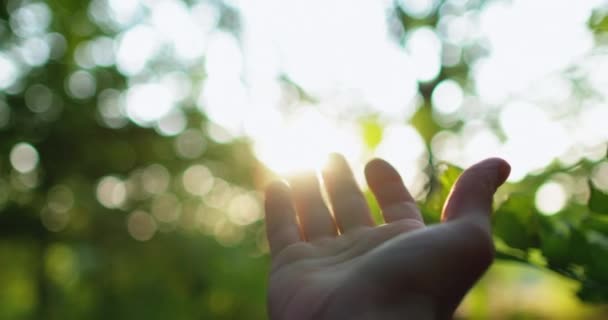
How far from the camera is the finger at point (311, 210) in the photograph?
858 mm

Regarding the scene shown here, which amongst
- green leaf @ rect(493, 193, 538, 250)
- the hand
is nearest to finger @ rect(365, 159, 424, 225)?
the hand

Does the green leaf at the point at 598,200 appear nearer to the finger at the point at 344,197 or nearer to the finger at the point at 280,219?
the finger at the point at 344,197

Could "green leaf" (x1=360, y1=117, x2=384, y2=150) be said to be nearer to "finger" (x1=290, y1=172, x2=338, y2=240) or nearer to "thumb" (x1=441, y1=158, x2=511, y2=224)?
"finger" (x1=290, y1=172, x2=338, y2=240)

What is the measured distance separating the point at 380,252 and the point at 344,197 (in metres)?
0.22

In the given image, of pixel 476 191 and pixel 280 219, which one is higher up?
pixel 476 191

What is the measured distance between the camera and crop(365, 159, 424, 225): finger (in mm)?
799

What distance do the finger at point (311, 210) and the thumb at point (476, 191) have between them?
0.25 metres

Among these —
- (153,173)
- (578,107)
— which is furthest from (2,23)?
(578,107)

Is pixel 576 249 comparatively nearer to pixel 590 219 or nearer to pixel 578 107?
pixel 590 219

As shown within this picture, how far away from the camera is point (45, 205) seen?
3883 mm

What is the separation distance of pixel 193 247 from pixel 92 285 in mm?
553

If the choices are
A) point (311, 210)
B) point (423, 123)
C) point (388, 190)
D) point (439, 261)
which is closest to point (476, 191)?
point (439, 261)

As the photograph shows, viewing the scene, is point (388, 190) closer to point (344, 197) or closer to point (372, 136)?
point (344, 197)

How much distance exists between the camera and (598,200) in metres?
0.64
